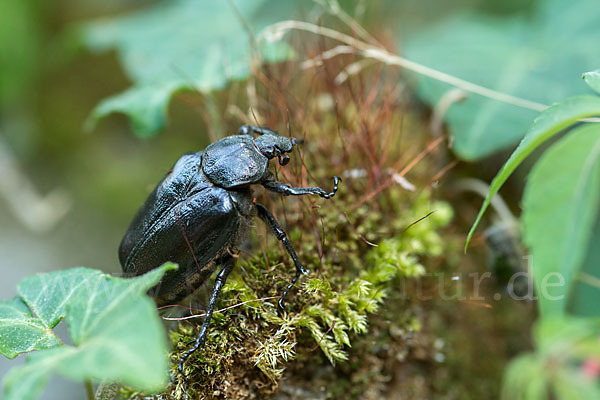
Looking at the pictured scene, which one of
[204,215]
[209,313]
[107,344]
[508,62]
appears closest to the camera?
[107,344]

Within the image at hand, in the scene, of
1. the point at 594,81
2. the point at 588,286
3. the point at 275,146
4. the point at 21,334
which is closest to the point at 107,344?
the point at 21,334

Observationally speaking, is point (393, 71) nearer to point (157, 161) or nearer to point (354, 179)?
point (354, 179)

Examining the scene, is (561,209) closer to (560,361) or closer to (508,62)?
(560,361)

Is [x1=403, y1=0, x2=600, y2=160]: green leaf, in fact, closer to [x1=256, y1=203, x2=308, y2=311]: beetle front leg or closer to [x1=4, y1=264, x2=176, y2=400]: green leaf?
[x1=256, y1=203, x2=308, y2=311]: beetle front leg

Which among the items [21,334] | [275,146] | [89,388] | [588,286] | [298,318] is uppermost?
[275,146]

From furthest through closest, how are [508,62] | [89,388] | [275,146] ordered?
[508,62] < [275,146] < [89,388]

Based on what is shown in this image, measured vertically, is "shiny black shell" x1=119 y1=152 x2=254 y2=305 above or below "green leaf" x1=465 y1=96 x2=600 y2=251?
below

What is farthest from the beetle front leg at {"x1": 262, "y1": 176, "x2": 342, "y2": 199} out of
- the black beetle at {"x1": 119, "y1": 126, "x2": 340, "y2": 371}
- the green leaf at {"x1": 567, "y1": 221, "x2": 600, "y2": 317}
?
the green leaf at {"x1": 567, "y1": 221, "x2": 600, "y2": 317}

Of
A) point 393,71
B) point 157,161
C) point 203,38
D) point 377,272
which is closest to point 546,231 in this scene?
point 377,272
